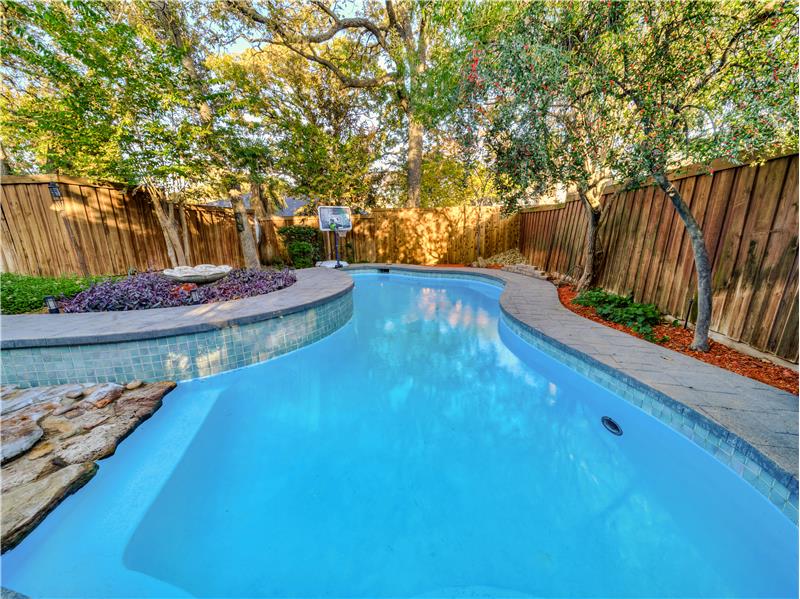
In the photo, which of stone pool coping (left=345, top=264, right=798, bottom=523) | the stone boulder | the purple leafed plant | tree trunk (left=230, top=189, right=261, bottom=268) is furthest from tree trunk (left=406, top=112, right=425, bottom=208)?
the stone boulder

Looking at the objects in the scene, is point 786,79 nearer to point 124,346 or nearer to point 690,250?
point 690,250

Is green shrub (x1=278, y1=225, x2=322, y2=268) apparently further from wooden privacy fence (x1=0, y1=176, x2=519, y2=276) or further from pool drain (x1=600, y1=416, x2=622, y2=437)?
pool drain (x1=600, y1=416, x2=622, y2=437)

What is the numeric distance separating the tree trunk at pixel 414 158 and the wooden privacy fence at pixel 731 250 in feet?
22.5

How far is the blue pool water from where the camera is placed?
147cm

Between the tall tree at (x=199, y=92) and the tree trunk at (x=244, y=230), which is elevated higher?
the tall tree at (x=199, y=92)

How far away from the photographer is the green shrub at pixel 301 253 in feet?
31.0

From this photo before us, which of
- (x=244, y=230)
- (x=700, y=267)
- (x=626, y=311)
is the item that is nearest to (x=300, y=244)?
(x=244, y=230)

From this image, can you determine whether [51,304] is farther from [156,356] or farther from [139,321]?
[156,356]

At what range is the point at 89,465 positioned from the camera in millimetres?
2023

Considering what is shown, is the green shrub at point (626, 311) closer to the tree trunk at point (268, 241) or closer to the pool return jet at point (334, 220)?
the pool return jet at point (334, 220)

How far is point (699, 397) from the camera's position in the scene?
2.17 metres

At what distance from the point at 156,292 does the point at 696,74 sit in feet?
21.1

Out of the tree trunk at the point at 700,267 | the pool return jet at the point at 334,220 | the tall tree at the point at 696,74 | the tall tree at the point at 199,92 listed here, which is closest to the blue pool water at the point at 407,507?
the tree trunk at the point at 700,267

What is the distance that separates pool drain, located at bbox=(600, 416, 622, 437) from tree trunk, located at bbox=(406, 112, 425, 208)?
9.22 meters
